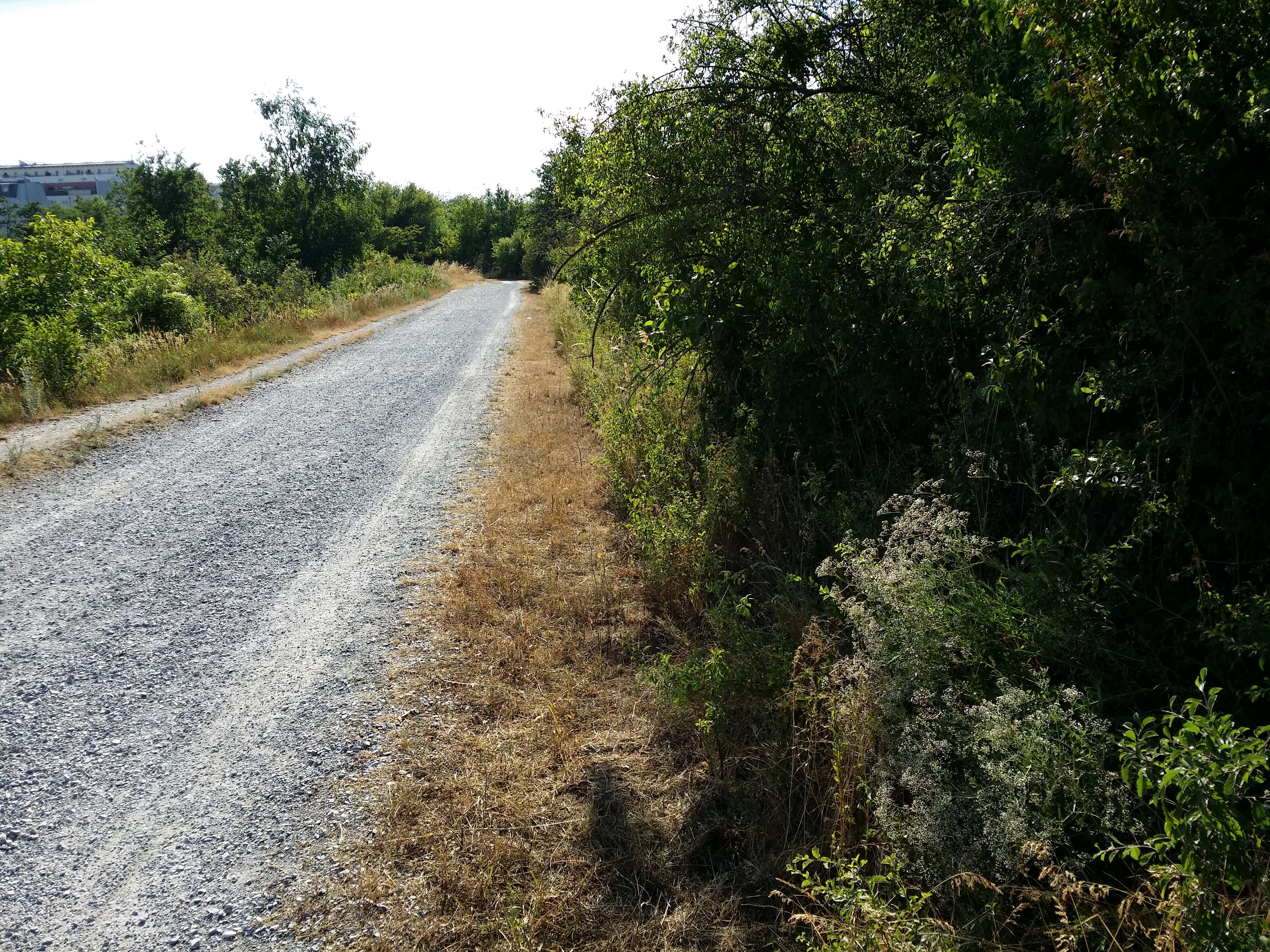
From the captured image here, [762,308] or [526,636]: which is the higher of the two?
[762,308]

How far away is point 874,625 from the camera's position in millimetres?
2771

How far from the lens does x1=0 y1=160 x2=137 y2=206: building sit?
14112 cm

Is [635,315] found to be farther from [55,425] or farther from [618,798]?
[55,425]

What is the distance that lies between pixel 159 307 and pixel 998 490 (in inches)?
671

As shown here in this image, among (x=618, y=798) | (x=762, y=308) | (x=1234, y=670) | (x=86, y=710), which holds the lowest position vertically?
(x=618, y=798)

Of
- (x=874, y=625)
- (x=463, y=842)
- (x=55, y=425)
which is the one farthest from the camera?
(x=55, y=425)

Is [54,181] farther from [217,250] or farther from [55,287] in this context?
[55,287]

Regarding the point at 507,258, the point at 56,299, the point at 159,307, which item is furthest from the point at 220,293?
the point at 507,258

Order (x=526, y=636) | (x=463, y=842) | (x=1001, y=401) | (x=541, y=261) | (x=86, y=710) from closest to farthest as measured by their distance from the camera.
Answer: (x=463, y=842) → (x=1001, y=401) → (x=86, y=710) → (x=526, y=636) → (x=541, y=261)

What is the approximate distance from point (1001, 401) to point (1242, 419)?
34.8 inches

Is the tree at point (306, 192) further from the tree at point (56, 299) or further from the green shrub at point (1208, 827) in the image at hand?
the green shrub at point (1208, 827)

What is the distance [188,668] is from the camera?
14.0 feet

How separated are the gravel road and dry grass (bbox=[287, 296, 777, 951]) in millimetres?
273

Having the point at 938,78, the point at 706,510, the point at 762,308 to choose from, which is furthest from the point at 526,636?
the point at 938,78
